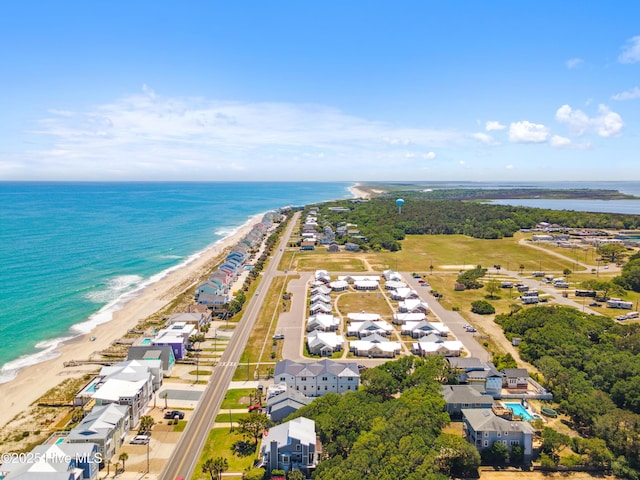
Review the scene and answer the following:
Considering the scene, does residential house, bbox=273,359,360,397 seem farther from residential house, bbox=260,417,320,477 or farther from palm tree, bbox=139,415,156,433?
palm tree, bbox=139,415,156,433

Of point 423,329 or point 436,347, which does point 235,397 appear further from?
point 423,329

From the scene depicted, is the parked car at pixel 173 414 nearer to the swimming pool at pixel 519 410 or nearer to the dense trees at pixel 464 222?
the swimming pool at pixel 519 410

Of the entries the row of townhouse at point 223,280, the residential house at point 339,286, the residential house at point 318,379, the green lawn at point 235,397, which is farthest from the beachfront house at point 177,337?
the residential house at point 339,286

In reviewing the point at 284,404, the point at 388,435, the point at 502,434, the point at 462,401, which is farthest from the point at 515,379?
the point at 284,404

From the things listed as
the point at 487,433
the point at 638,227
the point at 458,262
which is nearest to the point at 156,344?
the point at 487,433

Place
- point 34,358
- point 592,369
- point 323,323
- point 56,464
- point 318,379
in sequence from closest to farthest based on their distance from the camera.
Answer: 1. point 56,464
2. point 318,379
3. point 592,369
4. point 34,358
5. point 323,323

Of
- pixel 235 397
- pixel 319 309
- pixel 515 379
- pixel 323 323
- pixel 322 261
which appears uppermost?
pixel 322 261

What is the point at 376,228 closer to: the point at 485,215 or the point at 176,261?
the point at 485,215
